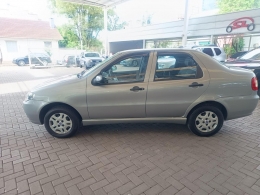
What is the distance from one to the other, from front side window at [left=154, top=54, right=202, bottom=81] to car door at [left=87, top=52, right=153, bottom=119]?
0.69ft

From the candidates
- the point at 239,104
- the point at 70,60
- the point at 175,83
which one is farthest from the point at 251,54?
the point at 70,60

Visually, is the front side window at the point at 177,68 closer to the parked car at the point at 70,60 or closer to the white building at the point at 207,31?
the white building at the point at 207,31

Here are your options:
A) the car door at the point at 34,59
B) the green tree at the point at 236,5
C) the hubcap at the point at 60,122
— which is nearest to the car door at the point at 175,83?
the hubcap at the point at 60,122

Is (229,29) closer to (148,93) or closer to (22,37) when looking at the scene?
(148,93)

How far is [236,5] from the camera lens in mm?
31297

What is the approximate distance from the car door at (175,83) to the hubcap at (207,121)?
37 cm

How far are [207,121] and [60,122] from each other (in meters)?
2.79

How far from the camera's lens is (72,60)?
2028cm

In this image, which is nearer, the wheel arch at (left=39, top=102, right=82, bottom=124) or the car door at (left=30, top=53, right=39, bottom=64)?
the wheel arch at (left=39, top=102, right=82, bottom=124)

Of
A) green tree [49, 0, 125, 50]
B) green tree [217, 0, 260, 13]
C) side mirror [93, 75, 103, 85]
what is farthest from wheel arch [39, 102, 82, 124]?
green tree [217, 0, 260, 13]

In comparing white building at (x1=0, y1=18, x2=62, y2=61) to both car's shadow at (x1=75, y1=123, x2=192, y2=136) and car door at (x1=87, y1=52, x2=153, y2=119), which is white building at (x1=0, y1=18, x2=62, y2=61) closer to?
car's shadow at (x1=75, y1=123, x2=192, y2=136)

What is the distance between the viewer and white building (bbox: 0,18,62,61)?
83.9 feet

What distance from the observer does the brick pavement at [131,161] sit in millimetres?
2346

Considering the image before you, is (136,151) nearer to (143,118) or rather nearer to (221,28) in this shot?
(143,118)
